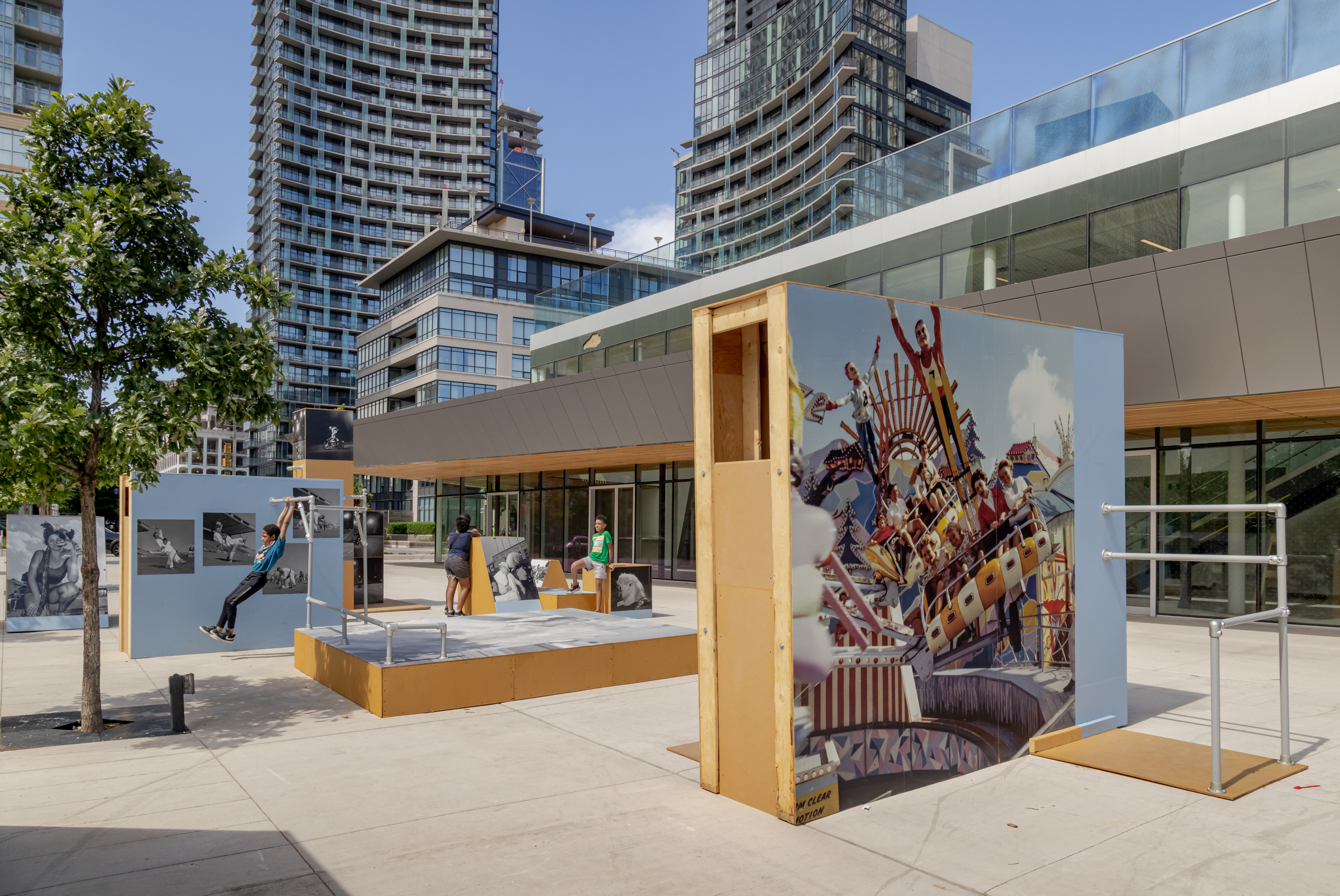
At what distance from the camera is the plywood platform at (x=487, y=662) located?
8719mm

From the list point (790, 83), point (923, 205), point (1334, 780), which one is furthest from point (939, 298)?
point (790, 83)

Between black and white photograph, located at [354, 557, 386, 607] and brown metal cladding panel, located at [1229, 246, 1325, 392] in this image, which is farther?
black and white photograph, located at [354, 557, 386, 607]

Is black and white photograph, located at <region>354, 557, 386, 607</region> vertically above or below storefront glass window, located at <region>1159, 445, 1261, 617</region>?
below

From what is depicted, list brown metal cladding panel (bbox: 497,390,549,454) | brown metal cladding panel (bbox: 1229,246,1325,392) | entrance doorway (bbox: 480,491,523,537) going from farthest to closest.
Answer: entrance doorway (bbox: 480,491,523,537) → brown metal cladding panel (bbox: 497,390,549,454) → brown metal cladding panel (bbox: 1229,246,1325,392)

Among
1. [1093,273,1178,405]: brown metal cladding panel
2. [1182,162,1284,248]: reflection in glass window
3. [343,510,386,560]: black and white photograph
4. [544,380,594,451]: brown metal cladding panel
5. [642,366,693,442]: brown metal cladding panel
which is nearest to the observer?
[1182,162,1284,248]: reflection in glass window

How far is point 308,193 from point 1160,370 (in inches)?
4529

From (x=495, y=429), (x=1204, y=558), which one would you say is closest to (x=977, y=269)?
(x=1204, y=558)

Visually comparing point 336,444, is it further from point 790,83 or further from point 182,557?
point 790,83

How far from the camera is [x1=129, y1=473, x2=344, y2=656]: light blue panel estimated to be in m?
11.8

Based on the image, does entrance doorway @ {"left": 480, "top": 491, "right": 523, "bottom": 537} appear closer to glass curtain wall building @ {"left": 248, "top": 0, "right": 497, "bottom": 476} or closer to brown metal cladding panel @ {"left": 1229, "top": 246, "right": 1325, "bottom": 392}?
brown metal cladding panel @ {"left": 1229, "top": 246, "right": 1325, "bottom": 392}

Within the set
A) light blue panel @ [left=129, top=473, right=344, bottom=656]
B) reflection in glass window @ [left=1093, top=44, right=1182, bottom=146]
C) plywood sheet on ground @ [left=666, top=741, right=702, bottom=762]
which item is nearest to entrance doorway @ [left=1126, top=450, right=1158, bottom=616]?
reflection in glass window @ [left=1093, top=44, right=1182, bottom=146]

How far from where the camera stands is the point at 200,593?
12281 millimetres

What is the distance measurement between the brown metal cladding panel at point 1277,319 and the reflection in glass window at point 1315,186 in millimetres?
868

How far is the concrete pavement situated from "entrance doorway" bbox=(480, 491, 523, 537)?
24740 millimetres
